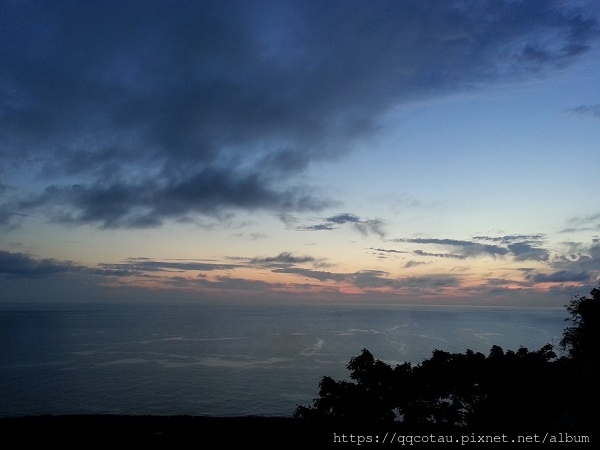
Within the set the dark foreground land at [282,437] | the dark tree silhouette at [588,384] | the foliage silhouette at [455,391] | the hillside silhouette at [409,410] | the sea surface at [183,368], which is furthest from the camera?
the sea surface at [183,368]

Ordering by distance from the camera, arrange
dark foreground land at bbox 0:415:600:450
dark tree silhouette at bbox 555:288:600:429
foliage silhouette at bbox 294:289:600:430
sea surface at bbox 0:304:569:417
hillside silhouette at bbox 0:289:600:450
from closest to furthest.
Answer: dark tree silhouette at bbox 555:288:600:429 → dark foreground land at bbox 0:415:600:450 → hillside silhouette at bbox 0:289:600:450 → foliage silhouette at bbox 294:289:600:430 → sea surface at bbox 0:304:569:417

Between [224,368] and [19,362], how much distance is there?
181 feet

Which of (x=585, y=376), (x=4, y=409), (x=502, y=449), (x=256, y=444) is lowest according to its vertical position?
(x=4, y=409)

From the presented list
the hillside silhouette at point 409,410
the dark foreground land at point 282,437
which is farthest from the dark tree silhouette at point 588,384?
the hillside silhouette at point 409,410

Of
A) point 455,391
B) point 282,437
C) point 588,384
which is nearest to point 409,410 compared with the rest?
point 455,391

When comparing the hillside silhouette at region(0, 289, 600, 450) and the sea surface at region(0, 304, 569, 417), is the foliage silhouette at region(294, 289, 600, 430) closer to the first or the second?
the hillside silhouette at region(0, 289, 600, 450)

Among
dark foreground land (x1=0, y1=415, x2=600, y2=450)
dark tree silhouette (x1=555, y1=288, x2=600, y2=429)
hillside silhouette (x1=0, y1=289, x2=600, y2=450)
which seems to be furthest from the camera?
hillside silhouette (x1=0, y1=289, x2=600, y2=450)

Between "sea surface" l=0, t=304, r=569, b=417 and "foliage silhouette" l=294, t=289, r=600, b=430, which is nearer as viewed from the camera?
"foliage silhouette" l=294, t=289, r=600, b=430

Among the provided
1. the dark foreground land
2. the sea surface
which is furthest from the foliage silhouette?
the sea surface

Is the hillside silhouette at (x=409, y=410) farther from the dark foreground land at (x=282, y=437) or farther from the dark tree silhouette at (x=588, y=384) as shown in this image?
the dark tree silhouette at (x=588, y=384)

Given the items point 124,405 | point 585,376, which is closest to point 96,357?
point 124,405

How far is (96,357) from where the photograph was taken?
10844cm

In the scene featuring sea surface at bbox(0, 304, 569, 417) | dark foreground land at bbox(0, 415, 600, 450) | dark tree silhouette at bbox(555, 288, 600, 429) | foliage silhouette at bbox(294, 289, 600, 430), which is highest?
dark tree silhouette at bbox(555, 288, 600, 429)

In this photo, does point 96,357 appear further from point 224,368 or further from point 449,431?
point 449,431
